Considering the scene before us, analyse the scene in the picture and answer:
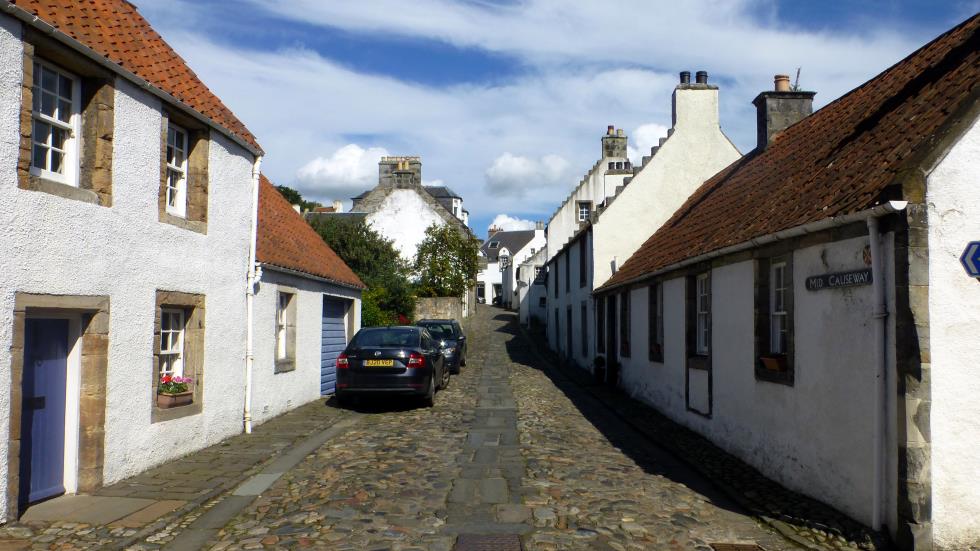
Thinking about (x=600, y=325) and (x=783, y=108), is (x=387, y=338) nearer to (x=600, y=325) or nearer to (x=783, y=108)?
(x=600, y=325)

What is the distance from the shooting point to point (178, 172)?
1023 cm

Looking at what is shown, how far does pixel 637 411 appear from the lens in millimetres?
15336

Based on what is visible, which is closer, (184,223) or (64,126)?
(64,126)

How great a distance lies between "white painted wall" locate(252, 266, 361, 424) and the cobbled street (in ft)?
5.61

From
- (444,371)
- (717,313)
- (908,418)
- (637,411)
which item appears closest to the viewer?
(908,418)

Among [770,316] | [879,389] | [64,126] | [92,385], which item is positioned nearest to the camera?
[879,389]

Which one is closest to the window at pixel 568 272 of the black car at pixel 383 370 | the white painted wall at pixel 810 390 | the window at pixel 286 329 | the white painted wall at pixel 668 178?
the white painted wall at pixel 668 178

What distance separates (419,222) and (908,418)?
4624 centimetres

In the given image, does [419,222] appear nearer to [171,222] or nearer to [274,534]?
[171,222]

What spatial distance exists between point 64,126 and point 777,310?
328 inches

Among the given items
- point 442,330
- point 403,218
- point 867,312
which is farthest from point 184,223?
point 403,218

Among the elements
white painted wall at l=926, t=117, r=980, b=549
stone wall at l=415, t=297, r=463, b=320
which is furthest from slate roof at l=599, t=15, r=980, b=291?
stone wall at l=415, t=297, r=463, b=320

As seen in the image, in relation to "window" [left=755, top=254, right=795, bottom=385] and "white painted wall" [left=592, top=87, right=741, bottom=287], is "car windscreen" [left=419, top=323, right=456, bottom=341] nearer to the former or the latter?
"white painted wall" [left=592, top=87, right=741, bottom=287]

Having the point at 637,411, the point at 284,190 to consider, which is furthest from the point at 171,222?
the point at 284,190
